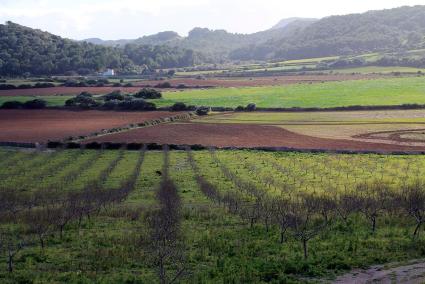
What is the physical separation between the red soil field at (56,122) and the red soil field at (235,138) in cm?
738

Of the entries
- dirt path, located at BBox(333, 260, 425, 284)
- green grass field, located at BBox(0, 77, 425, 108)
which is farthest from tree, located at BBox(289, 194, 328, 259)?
green grass field, located at BBox(0, 77, 425, 108)

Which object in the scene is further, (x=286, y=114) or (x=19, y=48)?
(x=19, y=48)

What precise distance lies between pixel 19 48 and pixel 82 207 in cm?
17621

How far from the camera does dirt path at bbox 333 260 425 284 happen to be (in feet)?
82.5

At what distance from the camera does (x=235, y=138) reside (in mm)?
77375

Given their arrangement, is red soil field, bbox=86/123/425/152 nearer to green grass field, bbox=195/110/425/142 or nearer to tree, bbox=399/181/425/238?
green grass field, bbox=195/110/425/142

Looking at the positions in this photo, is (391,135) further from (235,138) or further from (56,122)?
(56,122)

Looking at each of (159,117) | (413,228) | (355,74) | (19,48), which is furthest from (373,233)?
(19,48)

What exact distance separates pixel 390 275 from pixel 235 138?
171ft

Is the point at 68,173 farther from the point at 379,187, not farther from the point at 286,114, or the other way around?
the point at 286,114

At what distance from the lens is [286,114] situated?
103438 mm

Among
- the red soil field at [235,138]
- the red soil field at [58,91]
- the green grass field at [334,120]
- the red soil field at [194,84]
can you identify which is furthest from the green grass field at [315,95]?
the red soil field at [235,138]

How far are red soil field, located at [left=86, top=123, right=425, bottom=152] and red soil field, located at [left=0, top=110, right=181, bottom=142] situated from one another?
7.38 m

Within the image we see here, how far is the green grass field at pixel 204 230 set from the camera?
87.7 ft
